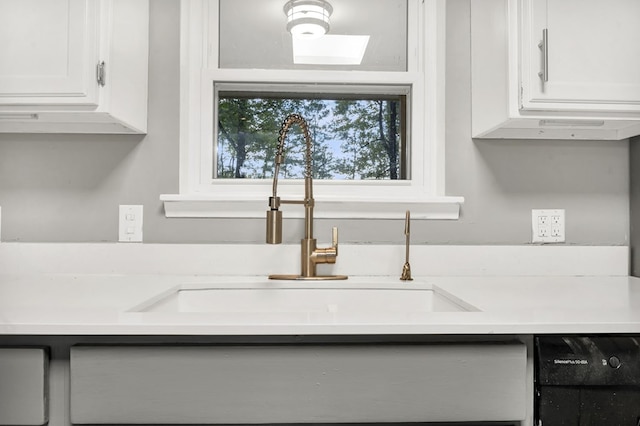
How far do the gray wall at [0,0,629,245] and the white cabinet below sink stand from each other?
0.72 metres

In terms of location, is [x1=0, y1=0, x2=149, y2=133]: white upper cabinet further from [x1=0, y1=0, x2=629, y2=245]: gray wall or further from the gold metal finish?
the gold metal finish

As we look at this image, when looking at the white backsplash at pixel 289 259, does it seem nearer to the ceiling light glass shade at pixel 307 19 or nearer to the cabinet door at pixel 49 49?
the cabinet door at pixel 49 49

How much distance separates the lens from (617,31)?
4.06 feet

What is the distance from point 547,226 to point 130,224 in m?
1.40

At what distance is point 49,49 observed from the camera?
1187mm

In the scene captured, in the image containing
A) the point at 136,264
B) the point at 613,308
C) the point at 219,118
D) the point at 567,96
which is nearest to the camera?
the point at 613,308

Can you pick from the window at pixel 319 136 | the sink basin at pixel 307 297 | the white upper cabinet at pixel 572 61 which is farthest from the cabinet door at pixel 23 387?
the white upper cabinet at pixel 572 61

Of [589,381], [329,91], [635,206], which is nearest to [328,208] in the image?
[329,91]

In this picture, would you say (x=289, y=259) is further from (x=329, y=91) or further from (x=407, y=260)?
(x=329, y=91)

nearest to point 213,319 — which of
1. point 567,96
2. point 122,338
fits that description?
point 122,338

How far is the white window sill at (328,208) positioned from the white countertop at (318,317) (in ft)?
1.10

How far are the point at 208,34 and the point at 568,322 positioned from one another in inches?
54.8

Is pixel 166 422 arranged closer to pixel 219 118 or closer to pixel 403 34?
pixel 219 118

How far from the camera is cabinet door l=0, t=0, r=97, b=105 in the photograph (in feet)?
3.88
